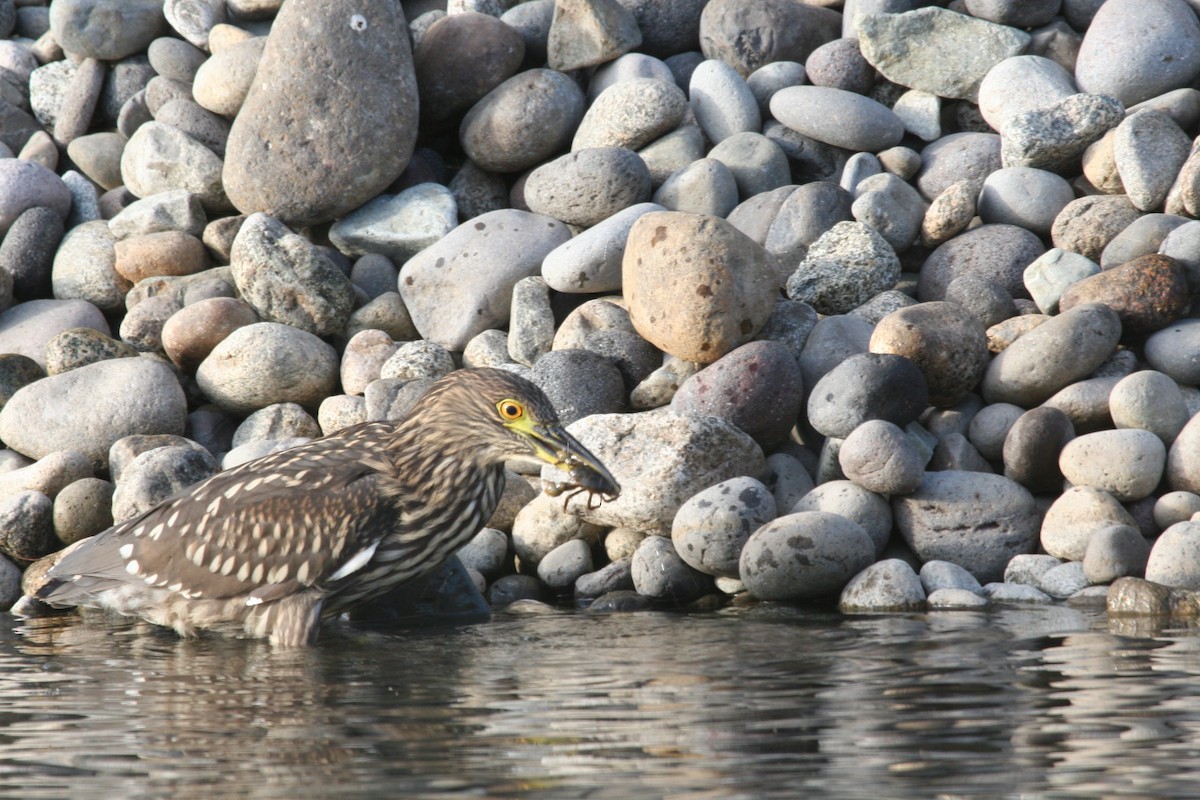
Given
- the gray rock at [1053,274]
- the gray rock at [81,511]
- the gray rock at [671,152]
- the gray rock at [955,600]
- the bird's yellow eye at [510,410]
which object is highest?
the gray rock at [671,152]

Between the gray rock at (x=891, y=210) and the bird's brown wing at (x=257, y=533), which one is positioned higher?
the gray rock at (x=891, y=210)

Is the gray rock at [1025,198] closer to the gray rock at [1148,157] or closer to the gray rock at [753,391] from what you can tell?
the gray rock at [1148,157]

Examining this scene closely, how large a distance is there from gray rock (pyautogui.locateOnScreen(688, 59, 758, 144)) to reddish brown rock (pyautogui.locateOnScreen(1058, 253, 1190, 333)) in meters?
3.04

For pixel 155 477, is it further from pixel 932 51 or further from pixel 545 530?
pixel 932 51

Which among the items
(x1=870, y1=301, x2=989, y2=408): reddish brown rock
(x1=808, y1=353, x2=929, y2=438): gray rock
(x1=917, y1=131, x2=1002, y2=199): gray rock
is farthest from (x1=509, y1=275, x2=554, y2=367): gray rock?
(x1=917, y1=131, x2=1002, y2=199): gray rock

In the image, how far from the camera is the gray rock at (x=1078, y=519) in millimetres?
6484

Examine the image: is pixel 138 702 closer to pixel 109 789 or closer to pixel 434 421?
pixel 109 789

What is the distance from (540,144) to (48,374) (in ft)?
11.7

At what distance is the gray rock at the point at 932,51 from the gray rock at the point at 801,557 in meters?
4.44

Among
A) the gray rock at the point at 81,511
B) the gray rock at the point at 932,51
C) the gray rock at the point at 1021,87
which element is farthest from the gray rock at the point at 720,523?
the gray rock at the point at 932,51

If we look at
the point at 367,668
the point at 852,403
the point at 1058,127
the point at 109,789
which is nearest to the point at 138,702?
the point at 367,668

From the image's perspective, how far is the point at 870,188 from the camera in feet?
28.9

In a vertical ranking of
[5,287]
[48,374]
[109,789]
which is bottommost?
[109,789]

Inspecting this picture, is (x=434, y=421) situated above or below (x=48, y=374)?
below
